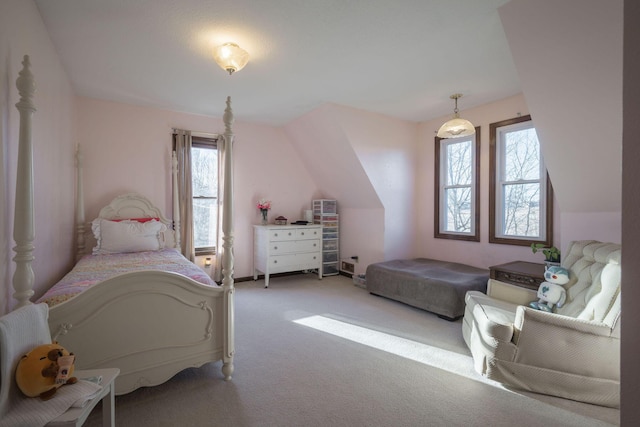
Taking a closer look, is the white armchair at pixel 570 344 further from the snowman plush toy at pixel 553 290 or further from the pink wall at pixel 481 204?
the pink wall at pixel 481 204

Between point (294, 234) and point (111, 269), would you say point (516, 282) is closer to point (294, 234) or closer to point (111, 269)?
point (294, 234)

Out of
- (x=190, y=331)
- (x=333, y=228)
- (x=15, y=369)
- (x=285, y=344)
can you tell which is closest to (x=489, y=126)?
(x=333, y=228)

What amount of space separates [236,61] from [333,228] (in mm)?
3244

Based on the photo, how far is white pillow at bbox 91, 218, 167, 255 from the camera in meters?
3.26

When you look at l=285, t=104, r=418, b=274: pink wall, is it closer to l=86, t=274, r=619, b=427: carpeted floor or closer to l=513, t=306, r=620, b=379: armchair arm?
l=86, t=274, r=619, b=427: carpeted floor

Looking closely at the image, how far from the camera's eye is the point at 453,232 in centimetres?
438

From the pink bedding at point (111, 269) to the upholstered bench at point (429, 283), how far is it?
90.5 inches

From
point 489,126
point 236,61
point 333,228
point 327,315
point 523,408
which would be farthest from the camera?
point 333,228

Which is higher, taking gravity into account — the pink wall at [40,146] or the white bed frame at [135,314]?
the pink wall at [40,146]

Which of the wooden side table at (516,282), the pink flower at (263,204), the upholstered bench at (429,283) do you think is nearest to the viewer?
the wooden side table at (516,282)

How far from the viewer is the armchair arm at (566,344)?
1773 millimetres

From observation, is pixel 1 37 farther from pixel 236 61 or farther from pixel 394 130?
pixel 394 130

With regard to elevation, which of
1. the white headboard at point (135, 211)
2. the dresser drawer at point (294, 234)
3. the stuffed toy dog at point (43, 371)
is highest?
the white headboard at point (135, 211)

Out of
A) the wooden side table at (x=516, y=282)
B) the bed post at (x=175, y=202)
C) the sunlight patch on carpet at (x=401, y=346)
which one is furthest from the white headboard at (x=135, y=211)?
the wooden side table at (x=516, y=282)
